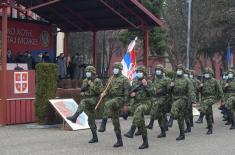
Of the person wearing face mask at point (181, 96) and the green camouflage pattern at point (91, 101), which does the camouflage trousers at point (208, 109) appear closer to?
the person wearing face mask at point (181, 96)

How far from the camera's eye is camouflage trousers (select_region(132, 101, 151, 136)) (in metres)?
12.2

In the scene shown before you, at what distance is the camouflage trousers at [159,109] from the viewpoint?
1517cm

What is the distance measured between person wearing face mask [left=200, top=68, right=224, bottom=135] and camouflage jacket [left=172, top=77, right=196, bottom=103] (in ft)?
4.99

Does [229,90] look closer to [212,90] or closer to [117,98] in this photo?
[212,90]

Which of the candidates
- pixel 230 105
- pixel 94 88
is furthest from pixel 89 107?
pixel 230 105

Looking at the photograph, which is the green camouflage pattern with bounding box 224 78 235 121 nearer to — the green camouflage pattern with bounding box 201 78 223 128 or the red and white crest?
the green camouflage pattern with bounding box 201 78 223 128

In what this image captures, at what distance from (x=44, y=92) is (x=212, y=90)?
527cm

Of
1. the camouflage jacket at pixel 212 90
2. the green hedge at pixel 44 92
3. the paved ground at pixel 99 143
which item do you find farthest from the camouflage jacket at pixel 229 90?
the green hedge at pixel 44 92

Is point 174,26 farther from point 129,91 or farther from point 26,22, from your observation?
point 129,91

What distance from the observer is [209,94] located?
16312 mm

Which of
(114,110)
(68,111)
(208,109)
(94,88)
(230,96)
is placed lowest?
(68,111)

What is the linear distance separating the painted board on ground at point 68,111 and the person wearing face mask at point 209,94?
146 inches

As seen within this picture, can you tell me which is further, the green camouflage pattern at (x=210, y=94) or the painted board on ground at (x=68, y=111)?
the painted board on ground at (x=68, y=111)

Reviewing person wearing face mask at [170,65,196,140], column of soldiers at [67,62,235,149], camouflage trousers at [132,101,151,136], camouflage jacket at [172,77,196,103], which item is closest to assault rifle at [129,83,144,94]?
column of soldiers at [67,62,235,149]
